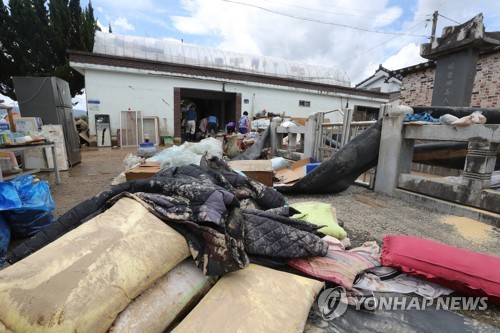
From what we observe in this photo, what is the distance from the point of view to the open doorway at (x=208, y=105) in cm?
1221

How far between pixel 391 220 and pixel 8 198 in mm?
3892

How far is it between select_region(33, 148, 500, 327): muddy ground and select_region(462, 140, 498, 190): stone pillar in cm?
43

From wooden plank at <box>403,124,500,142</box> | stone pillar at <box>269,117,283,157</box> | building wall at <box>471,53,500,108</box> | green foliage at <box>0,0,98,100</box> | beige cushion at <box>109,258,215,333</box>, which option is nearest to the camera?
beige cushion at <box>109,258,215,333</box>

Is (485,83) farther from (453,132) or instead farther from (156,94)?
(156,94)

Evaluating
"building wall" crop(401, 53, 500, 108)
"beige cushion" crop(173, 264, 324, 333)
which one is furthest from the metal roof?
"beige cushion" crop(173, 264, 324, 333)

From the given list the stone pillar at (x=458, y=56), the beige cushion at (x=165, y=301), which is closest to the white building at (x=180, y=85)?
the stone pillar at (x=458, y=56)

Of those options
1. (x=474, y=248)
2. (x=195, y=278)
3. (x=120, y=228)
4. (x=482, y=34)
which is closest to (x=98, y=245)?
(x=120, y=228)

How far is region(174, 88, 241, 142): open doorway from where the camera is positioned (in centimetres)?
1221

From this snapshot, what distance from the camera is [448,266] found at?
1.50m

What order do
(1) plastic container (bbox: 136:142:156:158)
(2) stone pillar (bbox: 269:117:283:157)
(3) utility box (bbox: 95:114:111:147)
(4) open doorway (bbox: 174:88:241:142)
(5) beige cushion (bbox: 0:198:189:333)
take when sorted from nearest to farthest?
(5) beige cushion (bbox: 0:198:189:333)
(1) plastic container (bbox: 136:142:156:158)
(2) stone pillar (bbox: 269:117:283:157)
(3) utility box (bbox: 95:114:111:147)
(4) open doorway (bbox: 174:88:241:142)

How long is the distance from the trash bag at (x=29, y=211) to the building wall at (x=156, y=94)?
30.5 ft

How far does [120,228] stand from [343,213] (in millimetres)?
2538

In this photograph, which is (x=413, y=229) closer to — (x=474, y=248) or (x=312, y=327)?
(x=474, y=248)

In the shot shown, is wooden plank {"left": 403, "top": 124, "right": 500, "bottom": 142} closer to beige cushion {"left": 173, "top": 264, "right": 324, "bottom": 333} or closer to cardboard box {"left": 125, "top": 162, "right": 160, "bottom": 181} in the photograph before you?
beige cushion {"left": 173, "top": 264, "right": 324, "bottom": 333}
